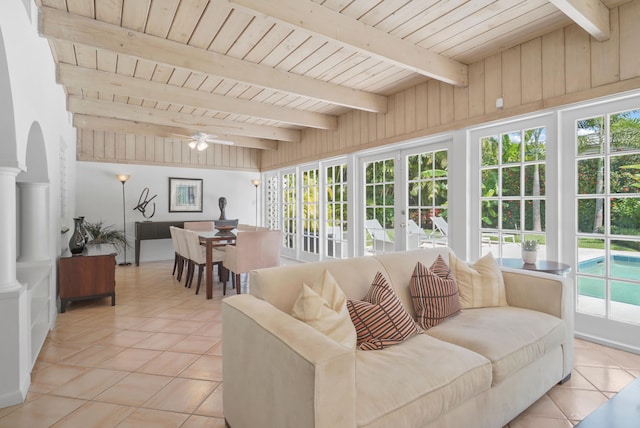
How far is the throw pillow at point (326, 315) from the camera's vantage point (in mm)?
1483

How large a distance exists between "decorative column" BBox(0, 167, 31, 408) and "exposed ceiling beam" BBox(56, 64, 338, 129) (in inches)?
82.6

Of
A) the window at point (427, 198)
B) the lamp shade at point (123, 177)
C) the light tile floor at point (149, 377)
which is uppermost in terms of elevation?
the lamp shade at point (123, 177)

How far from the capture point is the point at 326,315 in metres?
1.51

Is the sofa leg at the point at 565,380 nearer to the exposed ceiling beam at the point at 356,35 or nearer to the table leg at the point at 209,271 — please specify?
the exposed ceiling beam at the point at 356,35

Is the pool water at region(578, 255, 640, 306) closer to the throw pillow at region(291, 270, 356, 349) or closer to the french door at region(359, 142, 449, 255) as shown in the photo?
the french door at region(359, 142, 449, 255)

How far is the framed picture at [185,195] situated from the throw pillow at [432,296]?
612 centimetres

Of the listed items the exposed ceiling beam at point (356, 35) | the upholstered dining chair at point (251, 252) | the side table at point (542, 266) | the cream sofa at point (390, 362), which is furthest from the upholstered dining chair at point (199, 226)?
the side table at point (542, 266)

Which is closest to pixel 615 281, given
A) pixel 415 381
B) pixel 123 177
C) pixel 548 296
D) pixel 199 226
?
pixel 548 296

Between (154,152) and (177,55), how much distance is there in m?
4.42

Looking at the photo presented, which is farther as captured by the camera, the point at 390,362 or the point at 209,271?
the point at 209,271

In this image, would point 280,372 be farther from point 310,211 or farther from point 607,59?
point 310,211

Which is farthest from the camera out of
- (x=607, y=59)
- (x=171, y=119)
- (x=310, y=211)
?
(x=310, y=211)

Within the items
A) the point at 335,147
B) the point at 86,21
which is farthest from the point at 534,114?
the point at 86,21

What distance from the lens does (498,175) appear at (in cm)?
336
